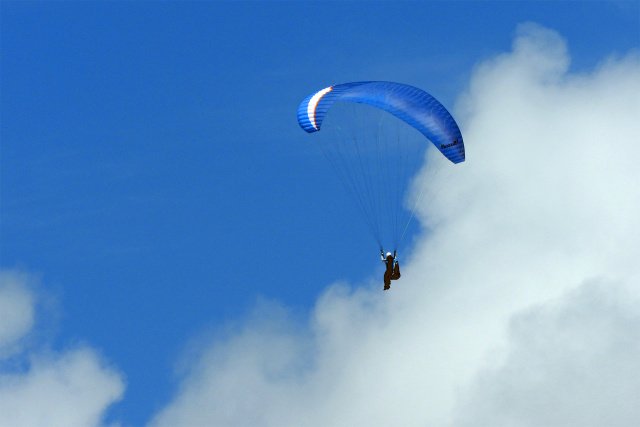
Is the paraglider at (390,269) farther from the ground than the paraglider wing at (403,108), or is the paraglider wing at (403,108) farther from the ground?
the paraglider wing at (403,108)

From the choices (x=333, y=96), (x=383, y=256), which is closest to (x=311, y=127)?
(x=333, y=96)

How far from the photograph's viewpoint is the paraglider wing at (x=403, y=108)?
72062mm

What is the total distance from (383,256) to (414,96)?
9.36 m

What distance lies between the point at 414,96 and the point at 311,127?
621 centimetres

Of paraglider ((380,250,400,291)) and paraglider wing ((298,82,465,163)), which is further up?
paraglider wing ((298,82,465,163))

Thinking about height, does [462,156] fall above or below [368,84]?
below

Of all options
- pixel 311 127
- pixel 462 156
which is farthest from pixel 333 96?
pixel 462 156

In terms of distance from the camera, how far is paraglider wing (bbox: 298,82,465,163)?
7206 cm

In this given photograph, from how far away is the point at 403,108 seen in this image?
7288 centimetres

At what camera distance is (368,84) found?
241 ft

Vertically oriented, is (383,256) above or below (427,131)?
below

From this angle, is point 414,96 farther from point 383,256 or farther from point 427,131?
point 383,256

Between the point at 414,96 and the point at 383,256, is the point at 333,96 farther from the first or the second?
the point at 383,256

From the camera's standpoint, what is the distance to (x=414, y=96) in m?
73.1
